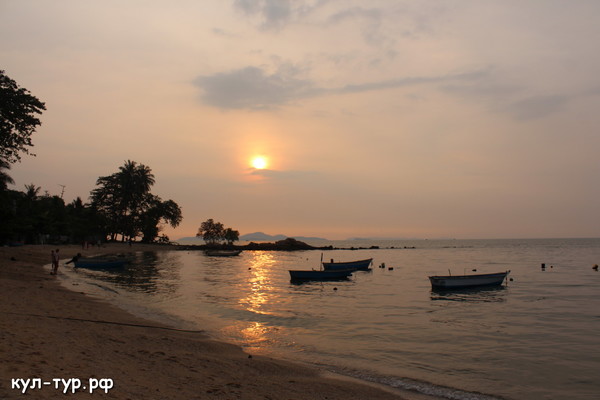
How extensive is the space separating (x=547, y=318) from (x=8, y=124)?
43.3 m

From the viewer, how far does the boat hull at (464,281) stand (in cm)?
3928

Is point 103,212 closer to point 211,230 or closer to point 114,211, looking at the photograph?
point 114,211

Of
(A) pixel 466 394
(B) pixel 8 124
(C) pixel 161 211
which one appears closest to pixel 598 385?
(A) pixel 466 394

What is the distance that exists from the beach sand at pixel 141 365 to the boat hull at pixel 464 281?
2876 centimetres

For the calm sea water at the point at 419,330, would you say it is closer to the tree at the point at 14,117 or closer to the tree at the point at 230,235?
the tree at the point at 14,117

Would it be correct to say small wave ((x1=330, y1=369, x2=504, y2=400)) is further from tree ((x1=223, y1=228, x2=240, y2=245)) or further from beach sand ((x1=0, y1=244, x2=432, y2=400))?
tree ((x1=223, y1=228, x2=240, y2=245))

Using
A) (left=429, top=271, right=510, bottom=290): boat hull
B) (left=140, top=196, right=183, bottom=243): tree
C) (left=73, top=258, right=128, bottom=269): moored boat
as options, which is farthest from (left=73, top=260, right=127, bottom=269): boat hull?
(left=140, top=196, right=183, bottom=243): tree

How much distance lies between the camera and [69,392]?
7.73 meters

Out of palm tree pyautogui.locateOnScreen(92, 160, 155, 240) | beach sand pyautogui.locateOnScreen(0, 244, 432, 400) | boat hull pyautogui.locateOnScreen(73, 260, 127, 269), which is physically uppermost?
palm tree pyautogui.locateOnScreen(92, 160, 155, 240)

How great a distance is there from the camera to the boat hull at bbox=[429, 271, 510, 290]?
39.3 meters

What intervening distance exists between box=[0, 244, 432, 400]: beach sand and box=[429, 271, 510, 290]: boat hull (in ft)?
94.4

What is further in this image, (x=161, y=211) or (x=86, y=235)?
(x=161, y=211)

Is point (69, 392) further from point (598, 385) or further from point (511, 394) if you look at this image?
point (598, 385)

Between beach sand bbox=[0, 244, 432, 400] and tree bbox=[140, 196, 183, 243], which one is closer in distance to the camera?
beach sand bbox=[0, 244, 432, 400]
